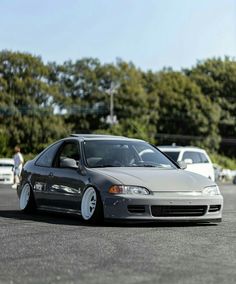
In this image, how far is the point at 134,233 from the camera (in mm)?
9820

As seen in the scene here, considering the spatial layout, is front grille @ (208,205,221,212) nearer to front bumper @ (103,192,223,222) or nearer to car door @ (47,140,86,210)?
front bumper @ (103,192,223,222)

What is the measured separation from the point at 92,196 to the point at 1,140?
62060mm

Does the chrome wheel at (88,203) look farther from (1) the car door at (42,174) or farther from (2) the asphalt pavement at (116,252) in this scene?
(1) the car door at (42,174)

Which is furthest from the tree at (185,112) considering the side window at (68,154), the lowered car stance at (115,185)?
the lowered car stance at (115,185)

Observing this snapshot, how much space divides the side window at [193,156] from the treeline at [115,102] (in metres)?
46.9

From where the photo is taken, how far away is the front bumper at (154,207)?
10.8 m

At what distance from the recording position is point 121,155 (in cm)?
1234

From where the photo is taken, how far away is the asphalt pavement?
6305 mm

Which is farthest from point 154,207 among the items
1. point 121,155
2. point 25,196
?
point 25,196

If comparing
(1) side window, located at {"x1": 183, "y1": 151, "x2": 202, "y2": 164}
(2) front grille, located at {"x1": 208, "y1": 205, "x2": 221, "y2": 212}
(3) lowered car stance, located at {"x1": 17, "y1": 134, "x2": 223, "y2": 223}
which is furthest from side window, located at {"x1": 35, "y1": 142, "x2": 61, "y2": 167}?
(1) side window, located at {"x1": 183, "y1": 151, "x2": 202, "y2": 164}

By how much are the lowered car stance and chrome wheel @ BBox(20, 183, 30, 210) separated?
1 cm

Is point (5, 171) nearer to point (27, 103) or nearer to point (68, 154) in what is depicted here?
point (68, 154)

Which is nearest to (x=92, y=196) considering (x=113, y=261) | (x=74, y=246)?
(x=74, y=246)

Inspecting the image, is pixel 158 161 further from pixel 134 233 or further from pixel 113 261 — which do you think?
pixel 113 261
